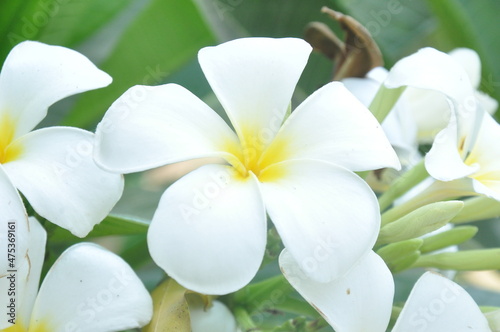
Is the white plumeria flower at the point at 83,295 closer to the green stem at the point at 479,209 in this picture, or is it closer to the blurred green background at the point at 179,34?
the blurred green background at the point at 179,34

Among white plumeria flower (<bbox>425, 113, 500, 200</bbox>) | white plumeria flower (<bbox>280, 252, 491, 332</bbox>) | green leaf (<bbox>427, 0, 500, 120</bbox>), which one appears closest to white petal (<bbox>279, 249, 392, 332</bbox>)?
white plumeria flower (<bbox>280, 252, 491, 332</bbox>)

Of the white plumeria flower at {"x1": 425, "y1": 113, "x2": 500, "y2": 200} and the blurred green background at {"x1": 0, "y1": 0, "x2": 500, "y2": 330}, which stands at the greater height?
the white plumeria flower at {"x1": 425, "y1": 113, "x2": 500, "y2": 200}

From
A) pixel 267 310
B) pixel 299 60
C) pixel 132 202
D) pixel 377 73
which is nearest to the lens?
pixel 299 60

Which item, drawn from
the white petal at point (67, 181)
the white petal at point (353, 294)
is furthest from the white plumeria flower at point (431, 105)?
the white petal at point (67, 181)

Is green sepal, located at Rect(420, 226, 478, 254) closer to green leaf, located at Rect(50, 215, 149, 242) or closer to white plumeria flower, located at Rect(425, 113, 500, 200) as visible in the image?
white plumeria flower, located at Rect(425, 113, 500, 200)

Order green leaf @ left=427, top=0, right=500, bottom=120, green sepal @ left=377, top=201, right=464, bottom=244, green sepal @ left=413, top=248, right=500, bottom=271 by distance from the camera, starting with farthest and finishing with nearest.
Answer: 1. green leaf @ left=427, top=0, right=500, bottom=120
2. green sepal @ left=413, top=248, right=500, bottom=271
3. green sepal @ left=377, top=201, right=464, bottom=244

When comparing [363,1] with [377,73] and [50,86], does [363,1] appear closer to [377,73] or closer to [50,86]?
[377,73]

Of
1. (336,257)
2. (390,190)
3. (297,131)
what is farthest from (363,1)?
(336,257)
